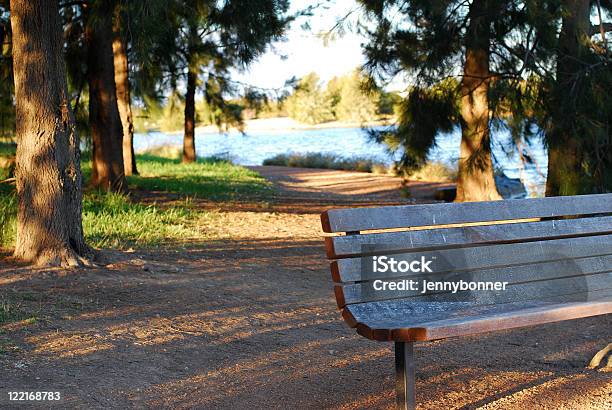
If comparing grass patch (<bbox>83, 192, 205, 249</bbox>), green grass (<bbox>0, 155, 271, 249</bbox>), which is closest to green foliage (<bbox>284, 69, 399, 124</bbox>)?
green grass (<bbox>0, 155, 271, 249</bbox>)

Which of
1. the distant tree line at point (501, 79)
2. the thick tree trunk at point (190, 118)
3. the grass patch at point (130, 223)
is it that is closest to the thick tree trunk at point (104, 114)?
the grass patch at point (130, 223)

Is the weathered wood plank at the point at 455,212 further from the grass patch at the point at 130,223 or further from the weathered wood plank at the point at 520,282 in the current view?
the grass patch at the point at 130,223

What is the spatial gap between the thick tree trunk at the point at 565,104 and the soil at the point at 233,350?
3.07 metres

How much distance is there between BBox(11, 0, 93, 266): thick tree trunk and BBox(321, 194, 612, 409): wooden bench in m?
3.16

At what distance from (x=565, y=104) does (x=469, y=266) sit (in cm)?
482

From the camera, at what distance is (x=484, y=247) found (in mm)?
3734

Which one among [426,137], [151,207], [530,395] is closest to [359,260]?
[530,395]

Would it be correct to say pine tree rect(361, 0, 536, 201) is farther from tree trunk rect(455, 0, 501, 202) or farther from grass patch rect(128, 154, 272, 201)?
grass patch rect(128, 154, 272, 201)

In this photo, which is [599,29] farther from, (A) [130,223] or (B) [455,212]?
(B) [455,212]

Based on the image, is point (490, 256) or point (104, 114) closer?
point (490, 256)

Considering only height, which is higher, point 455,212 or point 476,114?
point 476,114

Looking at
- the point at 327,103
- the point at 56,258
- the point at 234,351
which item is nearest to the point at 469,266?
the point at 234,351

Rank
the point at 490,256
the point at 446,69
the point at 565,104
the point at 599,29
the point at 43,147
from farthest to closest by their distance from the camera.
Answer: the point at 446,69 < the point at 599,29 < the point at 565,104 < the point at 43,147 < the point at 490,256

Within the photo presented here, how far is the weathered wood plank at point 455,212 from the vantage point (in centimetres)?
337
